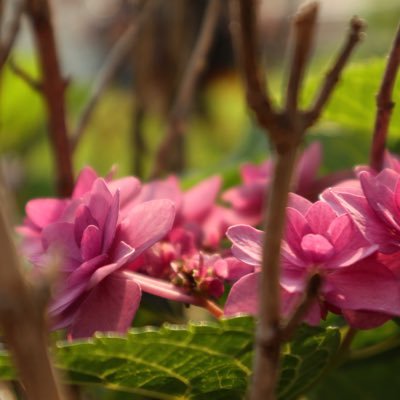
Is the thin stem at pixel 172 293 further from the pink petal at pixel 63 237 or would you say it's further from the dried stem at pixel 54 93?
the dried stem at pixel 54 93

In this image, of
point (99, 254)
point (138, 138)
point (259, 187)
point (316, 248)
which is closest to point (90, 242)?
point (99, 254)

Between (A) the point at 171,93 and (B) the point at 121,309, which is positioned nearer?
(B) the point at 121,309

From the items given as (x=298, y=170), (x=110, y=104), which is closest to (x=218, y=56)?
(x=110, y=104)

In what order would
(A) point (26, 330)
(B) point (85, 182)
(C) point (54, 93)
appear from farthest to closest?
1. (C) point (54, 93)
2. (B) point (85, 182)
3. (A) point (26, 330)

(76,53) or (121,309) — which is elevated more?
(121,309)

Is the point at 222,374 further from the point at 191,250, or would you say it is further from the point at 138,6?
the point at 138,6

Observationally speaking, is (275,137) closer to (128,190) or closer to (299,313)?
(299,313)

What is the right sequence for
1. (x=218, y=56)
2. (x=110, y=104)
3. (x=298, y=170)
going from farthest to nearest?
(x=218, y=56), (x=110, y=104), (x=298, y=170)
